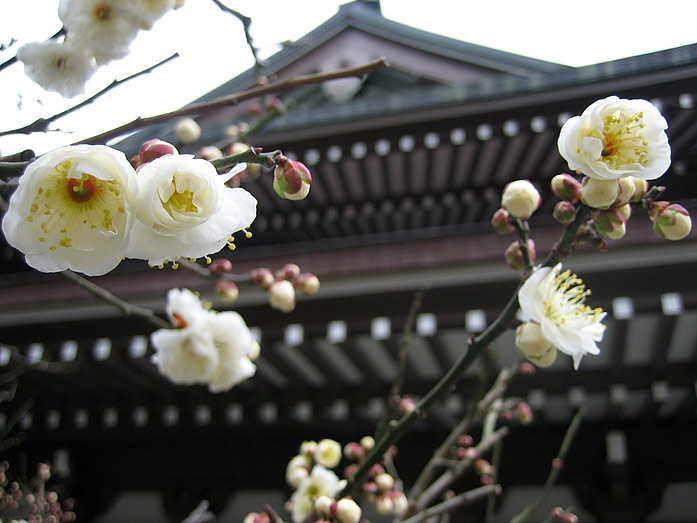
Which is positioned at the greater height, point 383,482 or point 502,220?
point 502,220

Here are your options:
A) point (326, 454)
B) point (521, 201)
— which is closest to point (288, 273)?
point (326, 454)

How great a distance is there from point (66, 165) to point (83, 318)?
6.73 feet

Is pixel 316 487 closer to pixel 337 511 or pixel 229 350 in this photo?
pixel 229 350

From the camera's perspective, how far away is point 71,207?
578mm

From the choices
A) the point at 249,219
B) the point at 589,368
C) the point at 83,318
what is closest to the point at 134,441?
the point at 83,318

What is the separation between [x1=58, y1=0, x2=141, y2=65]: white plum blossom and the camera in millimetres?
739

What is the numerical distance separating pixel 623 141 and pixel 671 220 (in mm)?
111

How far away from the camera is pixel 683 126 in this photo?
104 inches

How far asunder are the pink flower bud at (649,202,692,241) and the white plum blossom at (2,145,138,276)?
1.94 feet

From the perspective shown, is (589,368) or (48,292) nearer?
(589,368)

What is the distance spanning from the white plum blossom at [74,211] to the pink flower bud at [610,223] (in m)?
0.51

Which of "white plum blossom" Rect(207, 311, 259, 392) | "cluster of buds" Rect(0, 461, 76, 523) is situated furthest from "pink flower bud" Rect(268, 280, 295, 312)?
"cluster of buds" Rect(0, 461, 76, 523)

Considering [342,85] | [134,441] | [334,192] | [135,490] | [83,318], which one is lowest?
[135,490]

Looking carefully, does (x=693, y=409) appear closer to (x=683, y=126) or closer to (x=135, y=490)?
(x=683, y=126)
